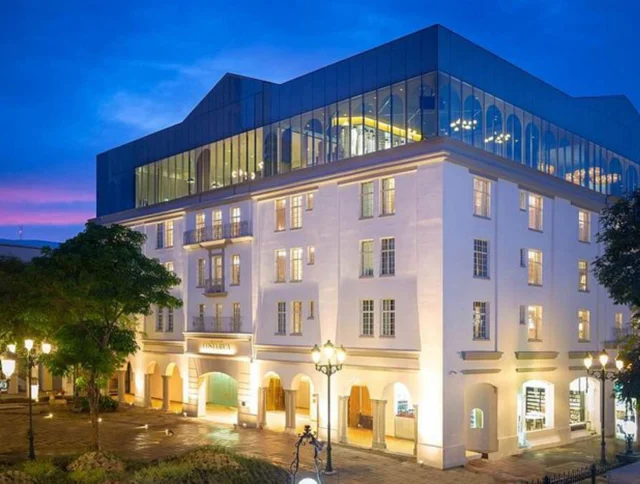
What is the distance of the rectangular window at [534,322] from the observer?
3444 cm

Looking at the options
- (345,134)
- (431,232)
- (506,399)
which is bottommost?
(506,399)

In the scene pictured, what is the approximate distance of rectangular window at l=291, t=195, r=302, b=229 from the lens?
37.1m

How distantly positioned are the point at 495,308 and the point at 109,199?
105ft

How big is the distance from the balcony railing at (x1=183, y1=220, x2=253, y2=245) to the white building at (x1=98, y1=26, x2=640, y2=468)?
11 centimetres

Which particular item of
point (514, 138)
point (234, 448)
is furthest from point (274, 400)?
point (514, 138)

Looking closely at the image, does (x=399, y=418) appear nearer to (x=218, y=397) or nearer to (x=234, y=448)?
(x=234, y=448)

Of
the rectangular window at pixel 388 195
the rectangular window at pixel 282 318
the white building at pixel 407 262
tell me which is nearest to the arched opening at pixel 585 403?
the white building at pixel 407 262

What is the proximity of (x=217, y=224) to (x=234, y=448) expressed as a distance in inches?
561

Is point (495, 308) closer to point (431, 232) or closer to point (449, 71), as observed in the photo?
point (431, 232)

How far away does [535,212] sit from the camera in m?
35.5

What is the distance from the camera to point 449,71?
31594mm

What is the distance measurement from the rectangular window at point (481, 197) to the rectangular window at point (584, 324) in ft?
32.7

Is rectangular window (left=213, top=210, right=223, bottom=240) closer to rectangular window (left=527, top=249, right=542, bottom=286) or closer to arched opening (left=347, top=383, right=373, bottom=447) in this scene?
arched opening (left=347, top=383, right=373, bottom=447)

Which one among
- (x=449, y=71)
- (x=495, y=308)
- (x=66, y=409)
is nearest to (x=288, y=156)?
(x=449, y=71)
